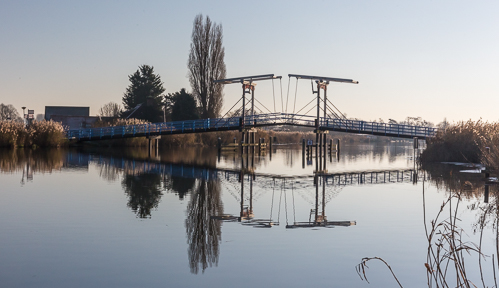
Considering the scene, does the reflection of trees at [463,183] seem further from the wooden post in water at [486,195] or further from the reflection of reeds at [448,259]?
the reflection of reeds at [448,259]

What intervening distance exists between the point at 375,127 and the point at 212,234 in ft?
96.1

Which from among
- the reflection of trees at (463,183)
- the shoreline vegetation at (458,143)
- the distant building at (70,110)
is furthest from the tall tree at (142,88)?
the reflection of trees at (463,183)

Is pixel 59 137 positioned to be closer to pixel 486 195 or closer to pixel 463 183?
pixel 463 183

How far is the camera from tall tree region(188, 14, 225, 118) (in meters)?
46.0

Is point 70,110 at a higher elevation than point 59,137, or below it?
higher

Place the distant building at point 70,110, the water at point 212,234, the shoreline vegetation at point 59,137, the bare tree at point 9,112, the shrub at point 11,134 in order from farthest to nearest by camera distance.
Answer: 1. the bare tree at point 9,112
2. the distant building at point 70,110
3. the shoreline vegetation at point 59,137
4. the shrub at point 11,134
5. the water at point 212,234

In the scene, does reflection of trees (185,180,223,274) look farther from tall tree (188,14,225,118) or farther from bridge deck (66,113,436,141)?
tall tree (188,14,225,118)

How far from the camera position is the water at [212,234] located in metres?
5.66

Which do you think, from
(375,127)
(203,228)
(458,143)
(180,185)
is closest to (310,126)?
(375,127)

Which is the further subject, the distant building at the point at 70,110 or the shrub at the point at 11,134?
the distant building at the point at 70,110

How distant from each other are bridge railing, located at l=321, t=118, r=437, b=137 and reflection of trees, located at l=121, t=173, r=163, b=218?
1962cm

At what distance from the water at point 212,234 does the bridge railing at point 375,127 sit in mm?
19904

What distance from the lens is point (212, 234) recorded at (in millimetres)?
7789

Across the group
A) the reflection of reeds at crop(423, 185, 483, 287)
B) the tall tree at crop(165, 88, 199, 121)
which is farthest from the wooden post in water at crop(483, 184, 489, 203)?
the tall tree at crop(165, 88, 199, 121)
